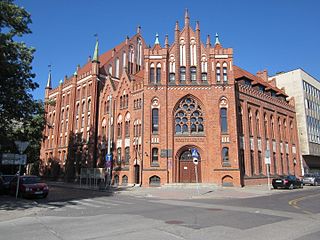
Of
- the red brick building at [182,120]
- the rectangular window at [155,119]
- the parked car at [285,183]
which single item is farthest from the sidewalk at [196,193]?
the rectangular window at [155,119]

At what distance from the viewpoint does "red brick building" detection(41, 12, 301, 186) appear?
99.8ft

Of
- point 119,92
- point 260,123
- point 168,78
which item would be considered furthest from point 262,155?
point 119,92

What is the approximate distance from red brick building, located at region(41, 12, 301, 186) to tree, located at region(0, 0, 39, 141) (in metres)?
9.16

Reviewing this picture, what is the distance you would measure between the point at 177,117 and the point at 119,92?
33.9ft

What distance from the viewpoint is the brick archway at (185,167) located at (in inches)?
1205

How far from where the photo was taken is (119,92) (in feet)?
125

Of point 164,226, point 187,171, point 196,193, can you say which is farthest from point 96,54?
point 164,226

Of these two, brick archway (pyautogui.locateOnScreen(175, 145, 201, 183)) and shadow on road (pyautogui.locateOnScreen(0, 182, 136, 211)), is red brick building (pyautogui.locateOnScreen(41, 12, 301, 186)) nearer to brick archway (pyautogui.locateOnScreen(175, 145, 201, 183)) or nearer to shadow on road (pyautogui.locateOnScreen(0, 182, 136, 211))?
brick archway (pyautogui.locateOnScreen(175, 145, 201, 183))

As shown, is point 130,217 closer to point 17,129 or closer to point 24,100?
point 24,100

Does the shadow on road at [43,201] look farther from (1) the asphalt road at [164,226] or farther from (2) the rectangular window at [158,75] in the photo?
(2) the rectangular window at [158,75]

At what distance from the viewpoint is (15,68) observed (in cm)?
1677

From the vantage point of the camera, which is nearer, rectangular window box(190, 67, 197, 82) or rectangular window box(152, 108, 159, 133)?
rectangular window box(152, 108, 159, 133)

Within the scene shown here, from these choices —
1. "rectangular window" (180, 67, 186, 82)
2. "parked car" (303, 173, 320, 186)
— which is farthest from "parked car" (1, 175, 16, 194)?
"parked car" (303, 173, 320, 186)

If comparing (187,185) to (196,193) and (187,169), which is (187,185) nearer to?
(187,169)
